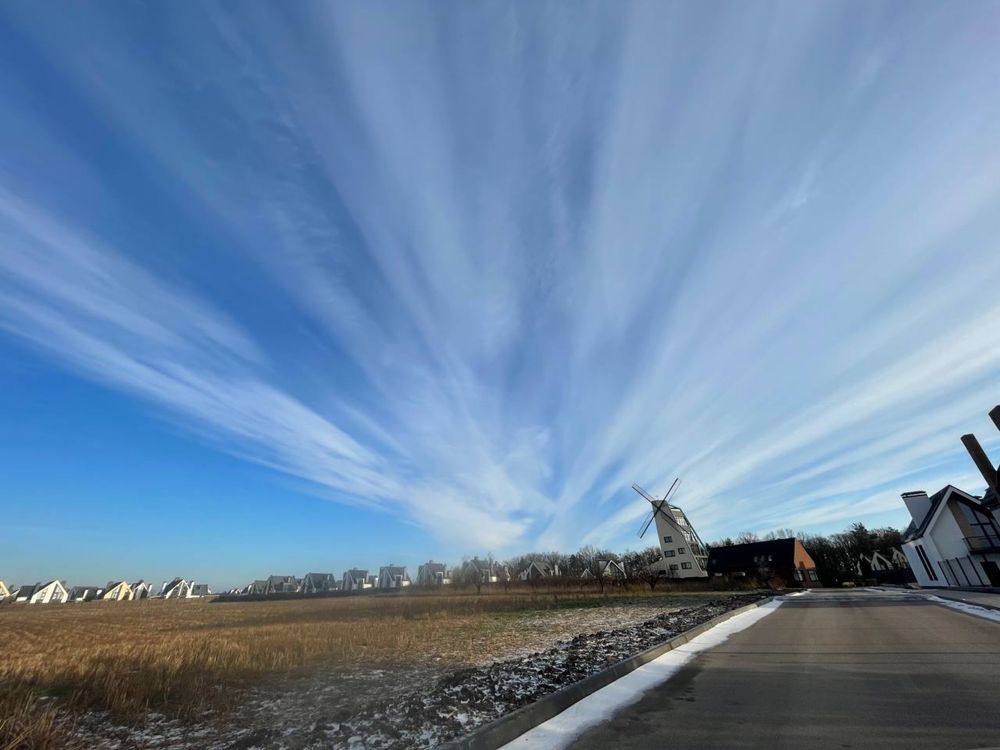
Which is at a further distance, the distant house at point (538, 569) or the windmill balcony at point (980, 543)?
the distant house at point (538, 569)

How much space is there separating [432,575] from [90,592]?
116 metres

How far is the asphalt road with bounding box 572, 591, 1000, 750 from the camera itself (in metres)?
4.68

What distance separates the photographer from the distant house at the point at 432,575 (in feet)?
253

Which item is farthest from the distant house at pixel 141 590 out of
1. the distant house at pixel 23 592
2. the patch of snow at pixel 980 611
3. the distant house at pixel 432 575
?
the patch of snow at pixel 980 611

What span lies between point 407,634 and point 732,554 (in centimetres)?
6104

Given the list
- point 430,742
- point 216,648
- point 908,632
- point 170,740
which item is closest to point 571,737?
point 430,742

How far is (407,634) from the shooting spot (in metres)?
17.3

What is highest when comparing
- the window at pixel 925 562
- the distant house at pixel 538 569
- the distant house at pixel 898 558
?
the distant house at pixel 538 569

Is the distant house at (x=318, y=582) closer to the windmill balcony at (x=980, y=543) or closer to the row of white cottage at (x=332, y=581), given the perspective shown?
the row of white cottage at (x=332, y=581)

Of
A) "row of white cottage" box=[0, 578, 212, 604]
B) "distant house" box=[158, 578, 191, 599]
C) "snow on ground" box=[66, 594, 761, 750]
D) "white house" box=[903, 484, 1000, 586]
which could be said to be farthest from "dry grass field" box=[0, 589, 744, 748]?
"distant house" box=[158, 578, 191, 599]

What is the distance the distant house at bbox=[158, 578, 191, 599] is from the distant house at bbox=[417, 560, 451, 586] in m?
89.0

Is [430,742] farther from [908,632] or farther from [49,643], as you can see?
[49,643]

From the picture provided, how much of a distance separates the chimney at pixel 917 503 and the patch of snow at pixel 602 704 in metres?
51.1

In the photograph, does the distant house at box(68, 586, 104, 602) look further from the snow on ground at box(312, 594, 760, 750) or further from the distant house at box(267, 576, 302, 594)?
the snow on ground at box(312, 594, 760, 750)
